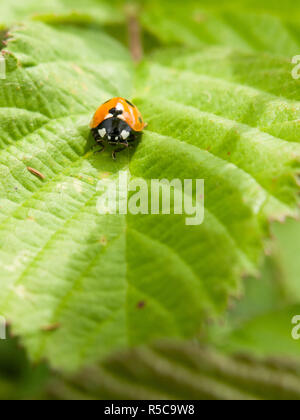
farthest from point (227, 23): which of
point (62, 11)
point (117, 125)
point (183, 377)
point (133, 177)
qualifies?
point (183, 377)

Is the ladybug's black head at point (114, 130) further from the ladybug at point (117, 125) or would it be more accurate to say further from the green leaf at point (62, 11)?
the green leaf at point (62, 11)

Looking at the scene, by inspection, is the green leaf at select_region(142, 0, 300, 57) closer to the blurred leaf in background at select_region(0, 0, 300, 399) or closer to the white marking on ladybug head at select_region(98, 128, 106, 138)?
the blurred leaf in background at select_region(0, 0, 300, 399)

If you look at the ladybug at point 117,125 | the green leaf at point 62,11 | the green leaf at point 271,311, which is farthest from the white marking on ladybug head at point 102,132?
the green leaf at point 271,311

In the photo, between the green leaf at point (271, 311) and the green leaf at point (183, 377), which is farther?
the green leaf at point (271, 311)

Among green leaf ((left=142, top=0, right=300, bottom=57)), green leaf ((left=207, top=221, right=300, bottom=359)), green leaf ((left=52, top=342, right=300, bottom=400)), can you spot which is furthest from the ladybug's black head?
green leaf ((left=207, top=221, right=300, bottom=359))

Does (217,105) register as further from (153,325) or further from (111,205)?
(153,325)

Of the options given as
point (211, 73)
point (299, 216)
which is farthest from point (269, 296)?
point (299, 216)
